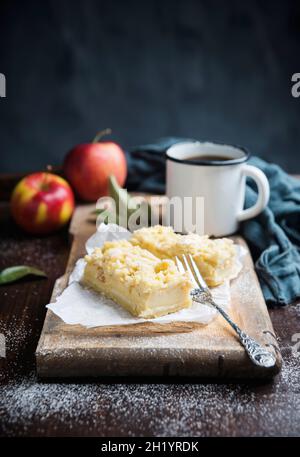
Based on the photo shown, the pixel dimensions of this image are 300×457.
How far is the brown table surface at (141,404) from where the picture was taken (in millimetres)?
993

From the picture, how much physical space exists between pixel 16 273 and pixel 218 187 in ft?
1.89

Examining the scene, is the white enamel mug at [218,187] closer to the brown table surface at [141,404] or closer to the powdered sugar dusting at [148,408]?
the brown table surface at [141,404]

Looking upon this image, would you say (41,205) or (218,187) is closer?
(218,187)

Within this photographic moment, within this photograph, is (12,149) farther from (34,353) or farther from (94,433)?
(94,433)

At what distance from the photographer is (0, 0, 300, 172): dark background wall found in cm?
250

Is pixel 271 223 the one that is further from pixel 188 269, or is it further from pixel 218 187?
pixel 188 269

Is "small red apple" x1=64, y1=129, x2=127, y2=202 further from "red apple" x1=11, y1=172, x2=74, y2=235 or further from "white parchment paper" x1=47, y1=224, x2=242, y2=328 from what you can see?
"white parchment paper" x1=47, y1=224, x2=242, y2=328

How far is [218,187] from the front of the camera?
160 centimetres

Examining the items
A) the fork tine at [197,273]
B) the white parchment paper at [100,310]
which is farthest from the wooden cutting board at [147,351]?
the fork tine at [197,273]

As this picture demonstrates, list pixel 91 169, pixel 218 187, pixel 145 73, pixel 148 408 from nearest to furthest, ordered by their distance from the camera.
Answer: pixel 148 408
pixel 218 187
pixel 91 169
pixel 145 73

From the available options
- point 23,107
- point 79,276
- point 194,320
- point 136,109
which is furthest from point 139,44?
point 194,320

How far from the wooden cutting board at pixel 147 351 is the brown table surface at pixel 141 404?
0.02 meters

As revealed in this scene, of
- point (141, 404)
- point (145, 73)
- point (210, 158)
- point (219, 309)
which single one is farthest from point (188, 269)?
point (145, 73)

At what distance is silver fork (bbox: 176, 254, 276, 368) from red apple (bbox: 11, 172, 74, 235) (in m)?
0.59
